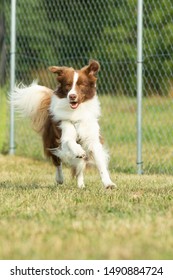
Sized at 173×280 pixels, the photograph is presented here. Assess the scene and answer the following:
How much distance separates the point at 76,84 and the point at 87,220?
219cm

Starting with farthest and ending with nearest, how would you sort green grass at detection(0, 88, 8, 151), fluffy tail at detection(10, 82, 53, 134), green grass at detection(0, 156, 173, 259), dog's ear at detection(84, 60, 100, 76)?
green grass at detection(0, 88, 8, 151) → fluffy tail at detection(10, 82, 53, 134) → dog's ear at detection(84, 60, 100, 76) → green grass at detection(0, 156, 173, 259)

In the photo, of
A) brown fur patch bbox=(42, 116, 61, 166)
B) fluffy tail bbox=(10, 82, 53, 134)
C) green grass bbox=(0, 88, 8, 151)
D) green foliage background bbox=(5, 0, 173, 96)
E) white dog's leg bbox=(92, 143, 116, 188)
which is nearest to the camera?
white dog's leg bbox=(92, 143, 116, 188)

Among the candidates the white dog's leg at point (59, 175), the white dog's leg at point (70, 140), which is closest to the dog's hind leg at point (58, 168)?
the white dog's leg at point (59, 175)

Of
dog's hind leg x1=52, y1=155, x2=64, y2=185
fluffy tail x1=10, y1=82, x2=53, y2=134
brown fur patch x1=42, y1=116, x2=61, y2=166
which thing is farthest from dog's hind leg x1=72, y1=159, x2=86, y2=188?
fluffy tail x1=10, y1=82, x2=53, y2=134

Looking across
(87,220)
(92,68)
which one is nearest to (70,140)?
(92,68)

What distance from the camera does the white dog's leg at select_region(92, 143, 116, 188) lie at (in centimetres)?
709

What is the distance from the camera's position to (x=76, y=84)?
717cm

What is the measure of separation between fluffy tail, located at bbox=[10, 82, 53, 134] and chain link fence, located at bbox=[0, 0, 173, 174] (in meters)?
1.91

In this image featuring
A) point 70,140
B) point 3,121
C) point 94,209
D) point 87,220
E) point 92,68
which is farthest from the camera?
point 3,121

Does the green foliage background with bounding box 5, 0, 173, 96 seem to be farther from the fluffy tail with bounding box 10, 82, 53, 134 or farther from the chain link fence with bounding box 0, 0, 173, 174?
the fluffy tail with bounding box 10, 82, 53, 134

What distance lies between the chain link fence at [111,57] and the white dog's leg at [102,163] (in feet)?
7.22

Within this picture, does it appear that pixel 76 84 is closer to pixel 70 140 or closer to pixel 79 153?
pixel 70 140

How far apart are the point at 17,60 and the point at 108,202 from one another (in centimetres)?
583
